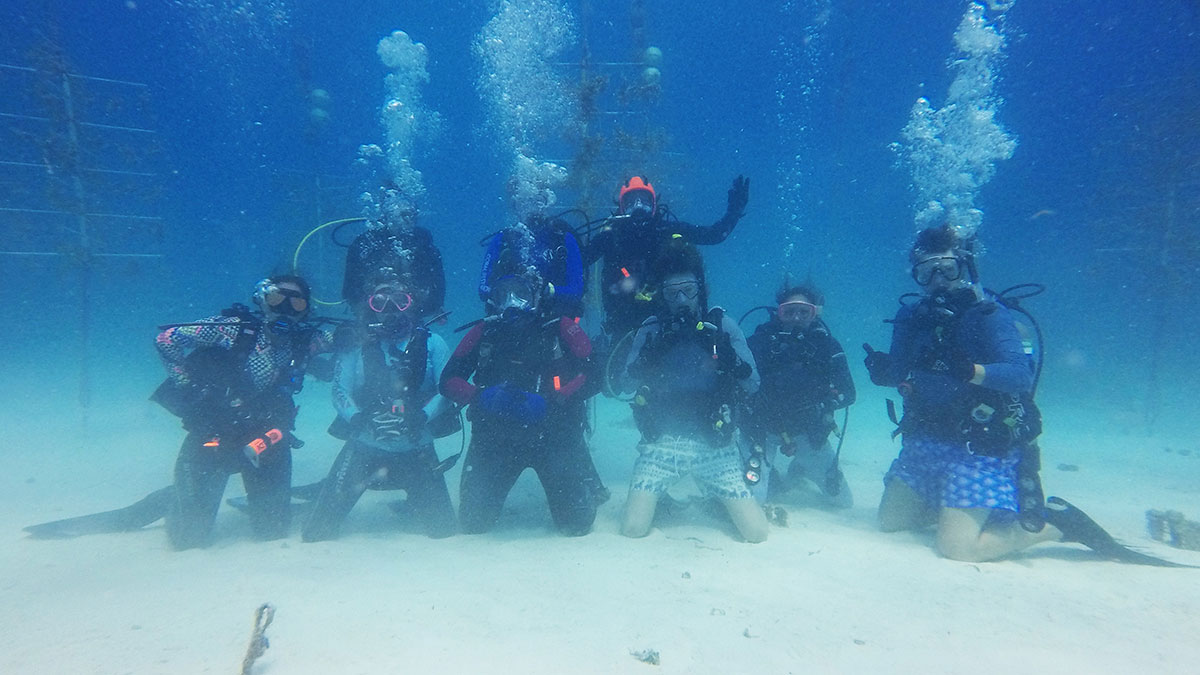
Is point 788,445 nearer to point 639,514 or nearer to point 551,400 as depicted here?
point 639,514

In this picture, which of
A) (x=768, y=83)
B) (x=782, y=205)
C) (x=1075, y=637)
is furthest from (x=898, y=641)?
(x=782, y=205)

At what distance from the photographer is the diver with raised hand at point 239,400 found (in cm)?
550

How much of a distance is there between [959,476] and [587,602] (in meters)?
3.89

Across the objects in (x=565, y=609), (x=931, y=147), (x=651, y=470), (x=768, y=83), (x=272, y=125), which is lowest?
(x=565, y=609)

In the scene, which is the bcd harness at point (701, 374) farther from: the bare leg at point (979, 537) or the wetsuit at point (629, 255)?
the bare leg at point (979, 537)

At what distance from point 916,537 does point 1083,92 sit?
50266 millimetres

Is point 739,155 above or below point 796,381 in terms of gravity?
above

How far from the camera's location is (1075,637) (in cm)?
362

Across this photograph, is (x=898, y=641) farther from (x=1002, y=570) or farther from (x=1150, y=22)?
(x=1150, y=22)

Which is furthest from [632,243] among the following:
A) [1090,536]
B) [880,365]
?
[1090,536]

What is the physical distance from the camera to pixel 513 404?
527cm

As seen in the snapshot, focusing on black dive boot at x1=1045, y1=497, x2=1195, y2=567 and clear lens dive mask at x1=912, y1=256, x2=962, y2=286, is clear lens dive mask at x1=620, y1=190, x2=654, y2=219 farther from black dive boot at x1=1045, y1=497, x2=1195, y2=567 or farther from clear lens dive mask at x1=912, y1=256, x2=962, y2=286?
black dive boot at x1=1045, y1=497, x2=1195, y2=567

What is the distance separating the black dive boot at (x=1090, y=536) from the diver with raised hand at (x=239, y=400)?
26.0 ft

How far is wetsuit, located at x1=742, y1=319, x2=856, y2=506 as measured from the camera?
6750 millimetres
